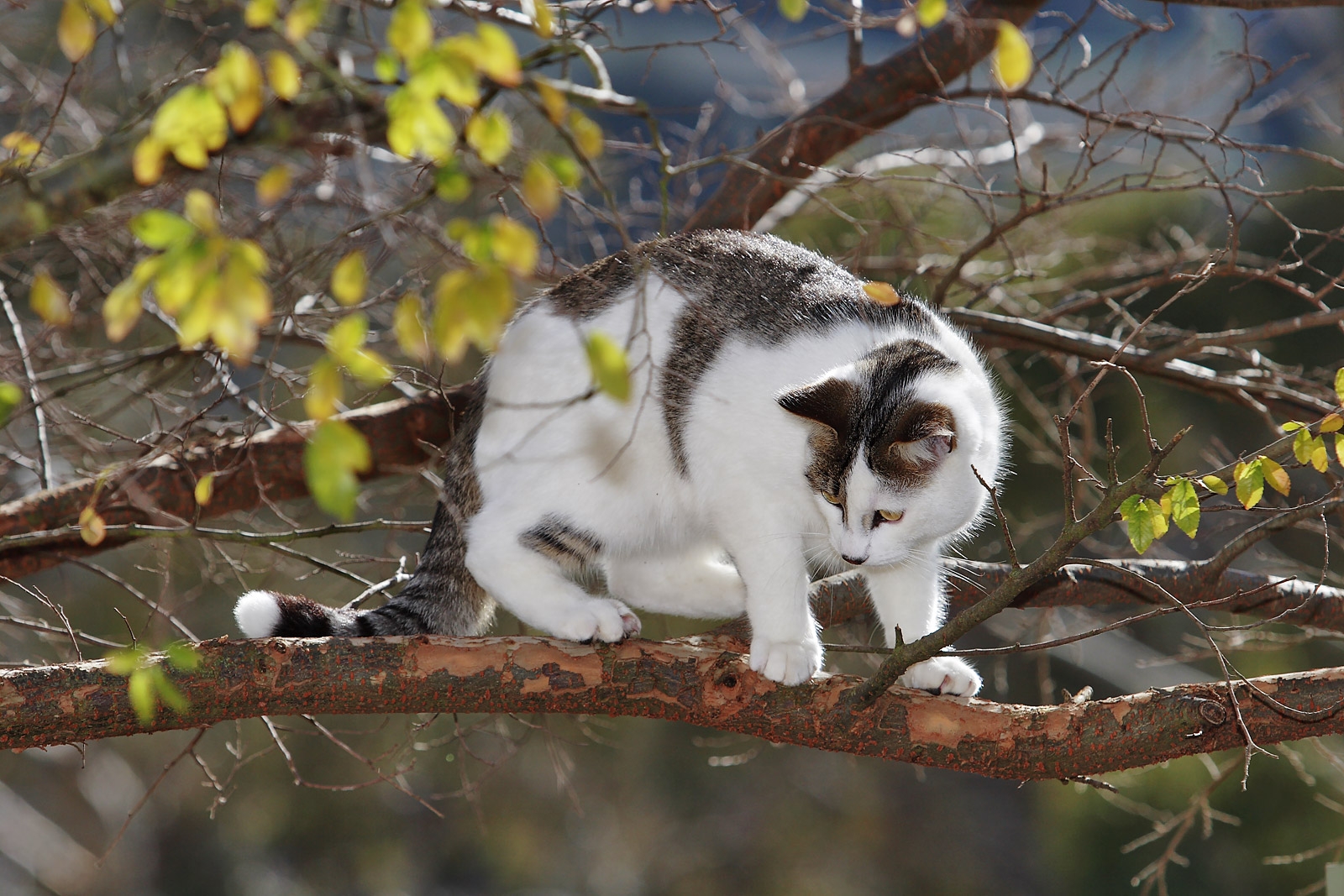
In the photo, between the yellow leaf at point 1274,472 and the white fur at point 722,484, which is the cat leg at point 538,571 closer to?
the white fur at point 722,484

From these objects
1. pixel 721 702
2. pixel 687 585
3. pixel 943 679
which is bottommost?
pixel 687 585

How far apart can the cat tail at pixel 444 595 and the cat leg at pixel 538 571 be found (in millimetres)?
109

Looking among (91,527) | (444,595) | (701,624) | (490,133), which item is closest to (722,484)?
(444,595)

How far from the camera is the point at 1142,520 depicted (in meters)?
1.62

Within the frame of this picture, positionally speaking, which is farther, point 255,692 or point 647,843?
point 647,843

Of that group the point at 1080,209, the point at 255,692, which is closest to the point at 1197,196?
the point at 1080,209

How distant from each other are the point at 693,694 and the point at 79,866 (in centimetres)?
689

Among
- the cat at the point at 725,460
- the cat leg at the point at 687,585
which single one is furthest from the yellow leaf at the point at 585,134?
the cat leg at the point at 687,585

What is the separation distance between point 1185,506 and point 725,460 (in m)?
1.11

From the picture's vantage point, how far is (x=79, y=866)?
7.12 m

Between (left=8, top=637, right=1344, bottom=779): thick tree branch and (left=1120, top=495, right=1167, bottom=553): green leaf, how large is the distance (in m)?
0.68

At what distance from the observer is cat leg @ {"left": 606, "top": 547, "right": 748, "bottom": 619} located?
9.83ft

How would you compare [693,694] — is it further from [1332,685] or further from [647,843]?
[647,843]

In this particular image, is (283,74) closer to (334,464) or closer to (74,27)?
(74,27)
